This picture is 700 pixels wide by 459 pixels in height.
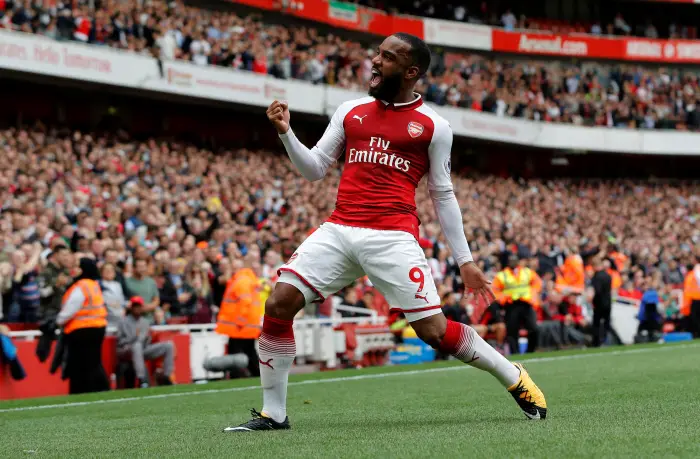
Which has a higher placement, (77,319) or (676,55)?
(676,55)

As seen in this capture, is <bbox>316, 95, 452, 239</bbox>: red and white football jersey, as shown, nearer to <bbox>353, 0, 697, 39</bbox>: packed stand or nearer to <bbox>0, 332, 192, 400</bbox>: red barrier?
<bbox>0, 332, 192, 400</bbox>: red barrier

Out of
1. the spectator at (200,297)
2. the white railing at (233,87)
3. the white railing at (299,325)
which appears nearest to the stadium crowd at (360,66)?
the white railing at (233,87)

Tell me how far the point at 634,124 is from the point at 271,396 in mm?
39356

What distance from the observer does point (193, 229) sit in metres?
19.7

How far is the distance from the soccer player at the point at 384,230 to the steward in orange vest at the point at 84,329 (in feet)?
22.3

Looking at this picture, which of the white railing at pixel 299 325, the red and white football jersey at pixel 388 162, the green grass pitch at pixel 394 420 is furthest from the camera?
the white railing at pixel 299 325

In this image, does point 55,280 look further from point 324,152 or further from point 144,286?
point 324,152

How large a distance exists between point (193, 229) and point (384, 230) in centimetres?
1384

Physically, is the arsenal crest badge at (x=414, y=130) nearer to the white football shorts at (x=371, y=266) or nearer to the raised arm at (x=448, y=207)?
the raised arm at (x=448, y=207)

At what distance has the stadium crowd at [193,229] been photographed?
1468 centimetres

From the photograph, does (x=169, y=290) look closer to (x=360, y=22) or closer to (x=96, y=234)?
(x=96, y=234)

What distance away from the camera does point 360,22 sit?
38.7 m

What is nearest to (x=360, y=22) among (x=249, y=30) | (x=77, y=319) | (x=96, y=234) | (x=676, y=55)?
(x=249, y=30)

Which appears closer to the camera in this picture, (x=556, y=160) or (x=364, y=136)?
(x=364, y=136)
